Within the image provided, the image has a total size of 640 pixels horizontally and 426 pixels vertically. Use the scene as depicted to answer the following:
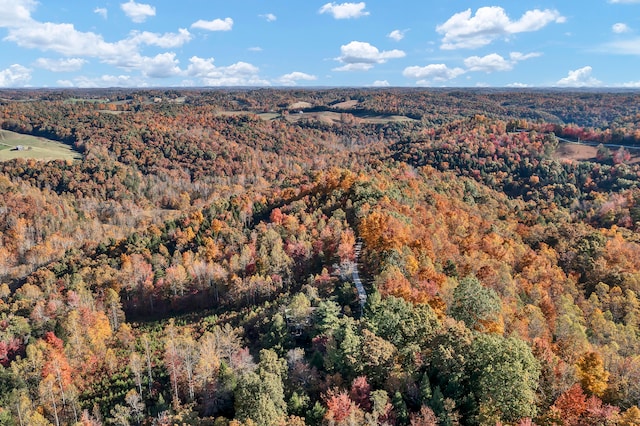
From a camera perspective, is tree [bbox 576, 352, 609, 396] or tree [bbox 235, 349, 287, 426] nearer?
tree [bbox 235, 349, 287, 426]

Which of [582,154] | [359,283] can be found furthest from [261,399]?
[582,154]

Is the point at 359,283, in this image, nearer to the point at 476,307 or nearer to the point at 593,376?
the point at 476,307

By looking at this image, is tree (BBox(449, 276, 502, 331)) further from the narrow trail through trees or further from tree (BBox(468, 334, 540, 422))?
the narrow trail through trees

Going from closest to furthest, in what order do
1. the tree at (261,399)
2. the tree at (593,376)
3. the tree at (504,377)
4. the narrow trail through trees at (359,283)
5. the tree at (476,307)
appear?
the tree at (504,377) < the tree at (261,399) < the tree at (593,376) < the tree at (476,307) < the narrow trail through trees at (359,283)

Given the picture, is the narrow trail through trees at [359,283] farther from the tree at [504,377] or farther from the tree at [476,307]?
the tree at [504,377]

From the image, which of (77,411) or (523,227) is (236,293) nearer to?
(77,411)

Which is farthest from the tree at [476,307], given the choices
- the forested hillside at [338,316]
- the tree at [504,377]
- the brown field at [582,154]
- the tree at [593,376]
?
the brown field at [582,154]

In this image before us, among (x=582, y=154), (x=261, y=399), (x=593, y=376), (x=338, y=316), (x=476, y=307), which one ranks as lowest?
(x=338, y=316)

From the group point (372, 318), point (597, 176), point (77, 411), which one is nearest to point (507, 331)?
point (372, 318)

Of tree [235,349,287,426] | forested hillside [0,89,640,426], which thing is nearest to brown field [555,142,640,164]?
forested hillside [0,89,640,426]

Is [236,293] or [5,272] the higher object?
[236,293]

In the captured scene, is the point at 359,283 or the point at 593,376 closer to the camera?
the point at 593,376
